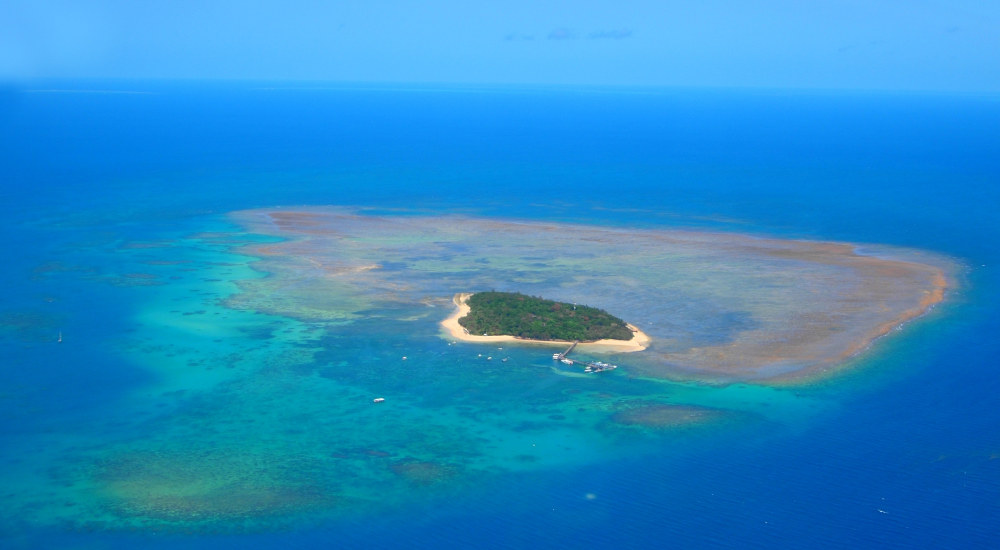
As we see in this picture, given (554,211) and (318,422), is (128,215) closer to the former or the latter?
(554,211)

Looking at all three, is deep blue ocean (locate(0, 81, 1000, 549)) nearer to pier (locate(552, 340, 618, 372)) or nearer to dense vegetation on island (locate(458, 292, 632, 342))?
pier (locate(552, 340, 618, 372))

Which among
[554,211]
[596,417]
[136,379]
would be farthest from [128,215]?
[596,417]

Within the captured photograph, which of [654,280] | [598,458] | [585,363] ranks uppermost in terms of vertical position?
[654,280]

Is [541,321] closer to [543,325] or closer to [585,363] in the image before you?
[543,325]

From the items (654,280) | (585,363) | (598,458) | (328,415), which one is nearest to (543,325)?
(585,363)

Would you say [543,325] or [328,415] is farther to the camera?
[543,325]

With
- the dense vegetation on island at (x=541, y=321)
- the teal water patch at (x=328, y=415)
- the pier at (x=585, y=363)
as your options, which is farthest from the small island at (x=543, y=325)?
the pier at (x=585, y=363)

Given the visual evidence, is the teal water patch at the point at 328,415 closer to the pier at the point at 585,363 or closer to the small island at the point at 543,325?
the pier at the point at 585,363
